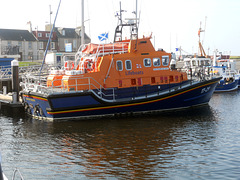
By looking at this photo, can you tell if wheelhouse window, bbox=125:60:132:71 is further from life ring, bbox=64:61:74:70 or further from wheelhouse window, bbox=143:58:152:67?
life ring, bbox=64:61:74:70

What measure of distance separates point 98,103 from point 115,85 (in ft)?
5.39

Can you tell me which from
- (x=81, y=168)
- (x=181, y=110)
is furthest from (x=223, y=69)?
(x=81, y=168)

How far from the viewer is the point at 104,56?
17.8 m

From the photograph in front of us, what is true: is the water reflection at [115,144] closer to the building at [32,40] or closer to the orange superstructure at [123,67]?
the orange superstructure at [123,67]

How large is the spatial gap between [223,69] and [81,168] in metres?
32.3

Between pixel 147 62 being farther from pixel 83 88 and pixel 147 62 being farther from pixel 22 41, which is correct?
pixel 22 41

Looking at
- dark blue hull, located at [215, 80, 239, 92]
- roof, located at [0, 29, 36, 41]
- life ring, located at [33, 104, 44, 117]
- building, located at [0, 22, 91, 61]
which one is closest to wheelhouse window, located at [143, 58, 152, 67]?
life ring, located at [33, 104, 44, 117]

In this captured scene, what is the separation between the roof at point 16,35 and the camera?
52.4m

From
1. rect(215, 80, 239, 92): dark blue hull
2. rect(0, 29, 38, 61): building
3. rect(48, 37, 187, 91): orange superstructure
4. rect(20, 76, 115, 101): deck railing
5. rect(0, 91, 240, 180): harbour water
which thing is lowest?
rect(0, 91, 240, 180): harbour water

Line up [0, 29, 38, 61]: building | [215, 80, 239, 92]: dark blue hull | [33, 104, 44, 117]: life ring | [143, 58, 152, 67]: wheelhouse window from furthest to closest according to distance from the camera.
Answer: [0, 29, 38, 61]: building
[215, 80, 239, 92]: dark blue hull
[143, 58, 152, 67]: wheelhouse window
[33, 104, 44, 117]: life ring

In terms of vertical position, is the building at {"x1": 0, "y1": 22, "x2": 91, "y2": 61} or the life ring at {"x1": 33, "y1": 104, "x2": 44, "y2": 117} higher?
the building at {"x1": 0, "y1": 22, "x2": 91, "y2": 61}

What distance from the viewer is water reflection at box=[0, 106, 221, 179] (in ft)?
32.1

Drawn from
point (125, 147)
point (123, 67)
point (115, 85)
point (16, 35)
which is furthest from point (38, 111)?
point (16, 35)

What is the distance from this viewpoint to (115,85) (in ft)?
58.7
